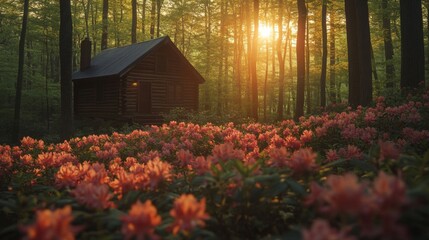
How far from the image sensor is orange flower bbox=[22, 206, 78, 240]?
58.1 inches

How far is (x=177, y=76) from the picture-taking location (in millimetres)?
26609

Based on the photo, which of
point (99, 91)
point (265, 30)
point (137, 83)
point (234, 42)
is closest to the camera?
point (137, 83)

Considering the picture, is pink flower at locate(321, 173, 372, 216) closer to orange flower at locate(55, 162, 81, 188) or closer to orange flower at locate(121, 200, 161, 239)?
orange flower at locate(121, 200, 161, 239)

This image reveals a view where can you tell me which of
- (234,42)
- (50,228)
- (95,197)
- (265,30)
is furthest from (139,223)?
→ (265,30)

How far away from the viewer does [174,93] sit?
2658cm

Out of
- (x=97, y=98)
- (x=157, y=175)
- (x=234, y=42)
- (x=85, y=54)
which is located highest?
(x=234, y=42)

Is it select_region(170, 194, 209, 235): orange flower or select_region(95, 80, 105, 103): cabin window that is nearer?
select_region(170, 194, 209, 235): orange flower

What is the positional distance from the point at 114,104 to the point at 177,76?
5.44m

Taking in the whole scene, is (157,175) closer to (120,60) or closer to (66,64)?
(66,64)

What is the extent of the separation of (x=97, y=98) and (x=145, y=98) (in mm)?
4064

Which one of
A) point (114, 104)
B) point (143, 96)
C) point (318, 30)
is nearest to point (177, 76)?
point (143, 96)

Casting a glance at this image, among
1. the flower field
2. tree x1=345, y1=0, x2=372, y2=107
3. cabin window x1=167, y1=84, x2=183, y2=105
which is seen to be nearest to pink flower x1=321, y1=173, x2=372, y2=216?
the flower field

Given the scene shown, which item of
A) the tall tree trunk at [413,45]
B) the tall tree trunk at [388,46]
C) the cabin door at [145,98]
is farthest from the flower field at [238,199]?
the tall tree trunk at [388,46]

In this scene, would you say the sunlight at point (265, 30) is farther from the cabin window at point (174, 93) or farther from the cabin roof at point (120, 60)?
the cabin window at point (174, 93)
